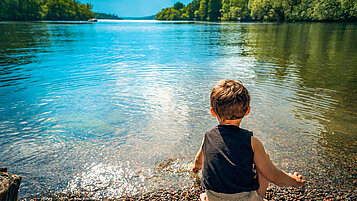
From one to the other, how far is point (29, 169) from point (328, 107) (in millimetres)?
8726

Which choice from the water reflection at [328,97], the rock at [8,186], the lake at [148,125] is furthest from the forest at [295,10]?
the rock at [8,186]

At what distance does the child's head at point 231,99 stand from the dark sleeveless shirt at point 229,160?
0.13m

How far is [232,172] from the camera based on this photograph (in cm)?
215

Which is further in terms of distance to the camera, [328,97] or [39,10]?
[39,10]

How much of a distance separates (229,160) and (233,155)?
6 cm

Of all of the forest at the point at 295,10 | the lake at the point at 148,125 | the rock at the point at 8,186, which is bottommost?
the lake at the point at 148,125

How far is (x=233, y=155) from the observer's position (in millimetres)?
2105

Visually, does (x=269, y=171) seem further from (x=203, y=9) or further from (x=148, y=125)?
(x=203, y=9)

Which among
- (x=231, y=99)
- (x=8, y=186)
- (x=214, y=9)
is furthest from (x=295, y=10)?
(x=8, y=186)

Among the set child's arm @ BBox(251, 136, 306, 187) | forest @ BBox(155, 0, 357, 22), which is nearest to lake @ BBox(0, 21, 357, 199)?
child's arm @ BBox(251, 136, 306, 187)

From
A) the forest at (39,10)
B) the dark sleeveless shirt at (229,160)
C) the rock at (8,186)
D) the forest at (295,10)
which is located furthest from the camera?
the forest at (39,10)

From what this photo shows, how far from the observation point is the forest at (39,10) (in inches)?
4356

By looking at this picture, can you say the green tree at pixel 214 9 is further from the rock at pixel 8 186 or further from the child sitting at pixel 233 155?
the rock at pixel 8 186

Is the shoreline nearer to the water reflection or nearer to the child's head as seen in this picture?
the water reflection
